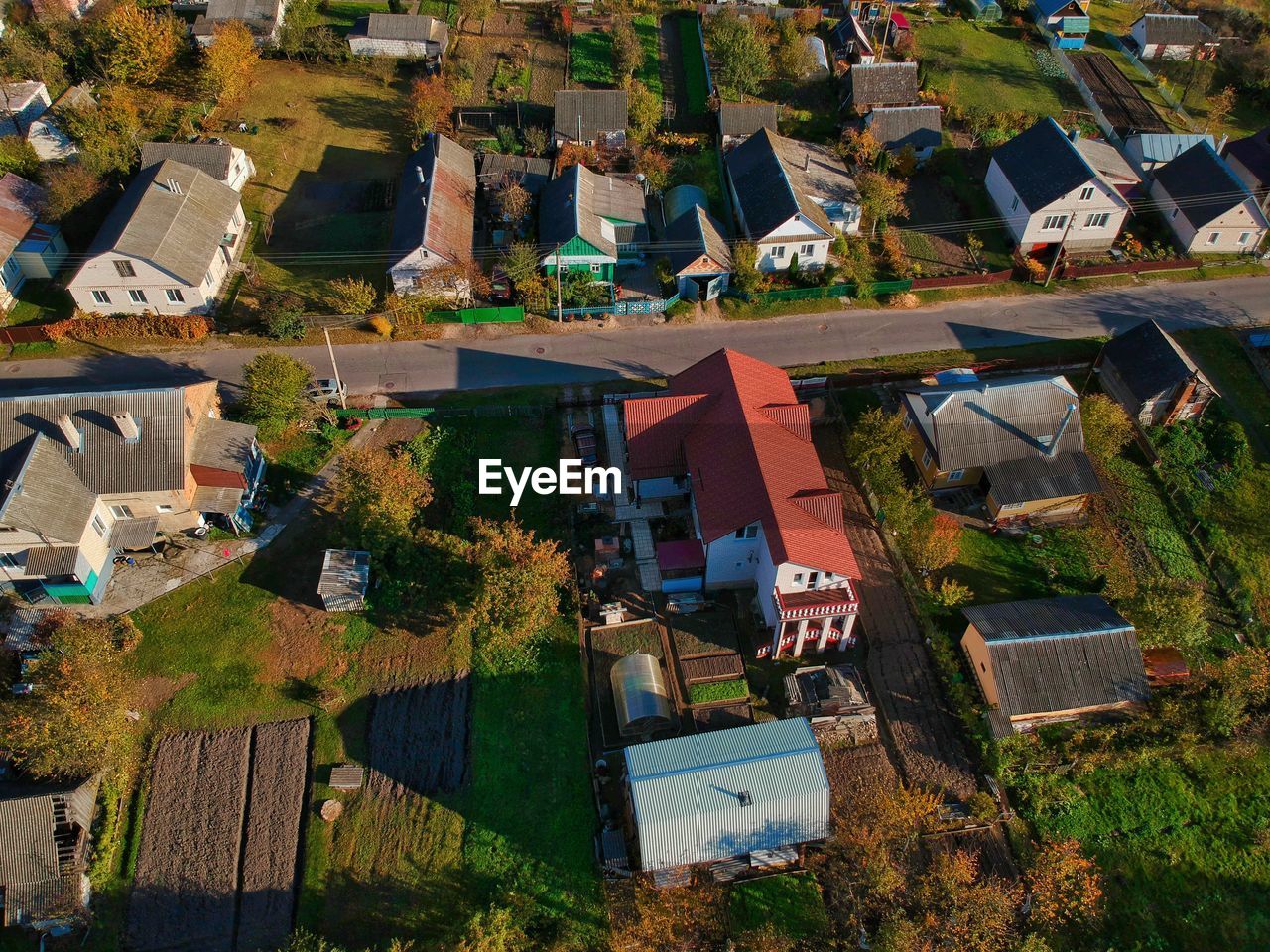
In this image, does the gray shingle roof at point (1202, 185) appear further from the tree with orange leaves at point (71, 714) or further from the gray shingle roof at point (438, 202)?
the tree with orange leaves at point (71, 714)

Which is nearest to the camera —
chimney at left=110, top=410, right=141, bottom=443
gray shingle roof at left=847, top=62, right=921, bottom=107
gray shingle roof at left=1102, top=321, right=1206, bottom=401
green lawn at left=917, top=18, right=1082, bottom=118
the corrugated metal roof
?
the corrugated metal roof

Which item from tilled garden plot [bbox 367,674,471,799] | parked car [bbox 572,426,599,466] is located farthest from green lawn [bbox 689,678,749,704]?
parked car [bbox 572,426,599,466]

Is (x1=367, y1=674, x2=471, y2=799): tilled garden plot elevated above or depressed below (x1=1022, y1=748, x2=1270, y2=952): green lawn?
below

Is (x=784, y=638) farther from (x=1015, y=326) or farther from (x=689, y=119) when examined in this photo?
(x=689, y=119)

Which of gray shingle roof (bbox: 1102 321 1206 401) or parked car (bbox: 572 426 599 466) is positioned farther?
gray shingle roof (bbox: 1102 321 1206 401)

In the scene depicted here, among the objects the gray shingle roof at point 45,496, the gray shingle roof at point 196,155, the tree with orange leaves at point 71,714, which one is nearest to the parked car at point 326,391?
the gray shingle roof at point 45,496

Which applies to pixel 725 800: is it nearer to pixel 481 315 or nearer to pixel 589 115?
pixel 481 315

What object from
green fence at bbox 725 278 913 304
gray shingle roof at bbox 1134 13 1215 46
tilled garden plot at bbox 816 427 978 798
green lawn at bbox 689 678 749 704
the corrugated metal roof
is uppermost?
gray shingle roof at bbox 1134 13 1215 46

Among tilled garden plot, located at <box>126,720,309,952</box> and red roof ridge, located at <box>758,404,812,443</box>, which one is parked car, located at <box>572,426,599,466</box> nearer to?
red roof ridge, located at <box>758,404,812,443</box>
